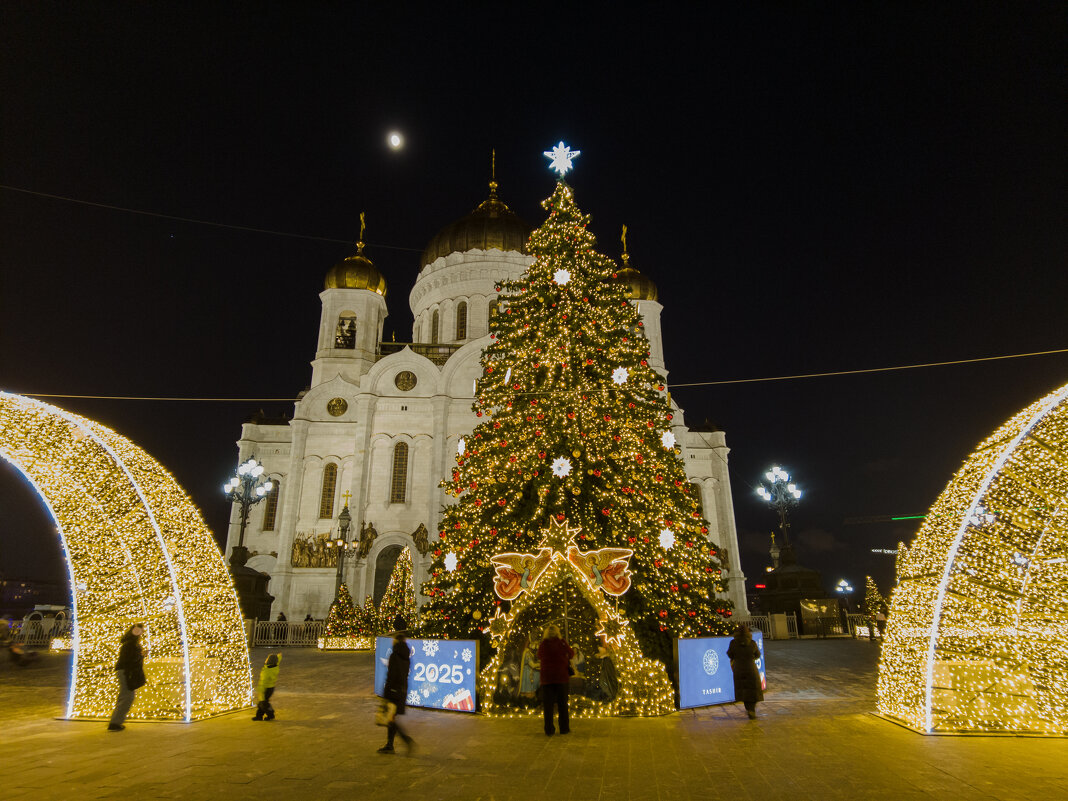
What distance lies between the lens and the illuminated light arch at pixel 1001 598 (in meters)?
6.19

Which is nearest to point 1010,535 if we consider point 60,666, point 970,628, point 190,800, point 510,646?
point 970,628

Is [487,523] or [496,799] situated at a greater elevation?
[487,523]

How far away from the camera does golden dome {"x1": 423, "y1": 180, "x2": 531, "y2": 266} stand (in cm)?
3466

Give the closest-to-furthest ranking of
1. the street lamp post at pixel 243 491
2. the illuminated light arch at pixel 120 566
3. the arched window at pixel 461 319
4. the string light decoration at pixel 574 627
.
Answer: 1. the illuminated light arch at pixel 120 566
2. the string light decoration at pixel 574 627
3. the street lamp post at pixel 243 491
4. the arched window at pixel 461 319

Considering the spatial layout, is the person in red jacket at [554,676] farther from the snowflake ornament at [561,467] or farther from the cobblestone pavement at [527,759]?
the snowflake ornament at [561,467]

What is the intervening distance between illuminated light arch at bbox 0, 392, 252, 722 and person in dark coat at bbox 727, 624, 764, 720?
6987mm

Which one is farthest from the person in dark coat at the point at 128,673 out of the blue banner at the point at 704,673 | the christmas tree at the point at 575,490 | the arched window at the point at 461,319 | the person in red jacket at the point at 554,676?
the arched window at the point at 461,319

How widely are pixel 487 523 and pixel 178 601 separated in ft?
14.2

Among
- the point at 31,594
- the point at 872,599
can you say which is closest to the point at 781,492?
the point at 872,599

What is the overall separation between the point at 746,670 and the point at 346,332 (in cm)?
3032

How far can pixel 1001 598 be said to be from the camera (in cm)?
644

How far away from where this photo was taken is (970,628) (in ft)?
21.6

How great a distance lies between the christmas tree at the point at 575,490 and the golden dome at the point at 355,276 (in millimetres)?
25643

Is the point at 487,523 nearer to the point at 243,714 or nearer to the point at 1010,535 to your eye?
the point at 243,714
